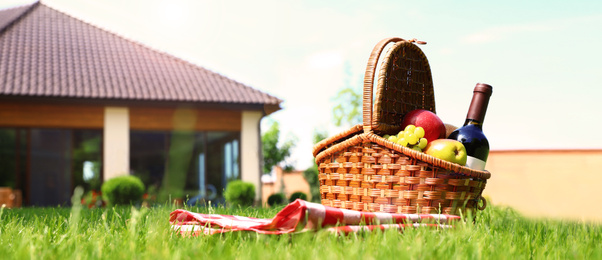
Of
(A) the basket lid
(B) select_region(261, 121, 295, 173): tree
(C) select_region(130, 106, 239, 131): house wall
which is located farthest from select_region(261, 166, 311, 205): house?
(A) the basket lid

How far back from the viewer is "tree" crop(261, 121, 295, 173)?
2891cm

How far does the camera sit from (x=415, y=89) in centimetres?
340

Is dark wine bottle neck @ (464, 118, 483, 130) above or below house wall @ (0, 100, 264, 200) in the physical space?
below

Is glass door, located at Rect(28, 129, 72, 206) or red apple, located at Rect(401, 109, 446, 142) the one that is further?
glass door, located at Rect(28, 129, 72, 206)

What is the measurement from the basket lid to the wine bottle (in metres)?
0.38

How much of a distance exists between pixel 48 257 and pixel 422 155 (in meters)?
1.81

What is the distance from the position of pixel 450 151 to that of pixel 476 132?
0.38 metres

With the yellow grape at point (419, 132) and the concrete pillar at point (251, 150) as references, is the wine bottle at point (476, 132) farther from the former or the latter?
the concrete pillar at point (251, 150)

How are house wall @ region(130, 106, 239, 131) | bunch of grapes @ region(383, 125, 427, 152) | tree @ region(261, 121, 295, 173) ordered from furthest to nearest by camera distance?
tree @ region(261, 121, 295, 173) → house wall @ region(130, 106, 239, 131) → bunch of grapes @ region(383, 125, 427, 152)

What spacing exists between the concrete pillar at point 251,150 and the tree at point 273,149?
14.4 meters

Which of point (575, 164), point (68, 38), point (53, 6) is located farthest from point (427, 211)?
point (53, 6)

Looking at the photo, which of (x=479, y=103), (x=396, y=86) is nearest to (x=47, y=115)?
(x=396, y=86)

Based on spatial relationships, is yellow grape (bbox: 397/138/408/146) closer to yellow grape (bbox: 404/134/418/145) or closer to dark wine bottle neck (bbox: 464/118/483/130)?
yellow grape (bbox: 404/134/418/145)

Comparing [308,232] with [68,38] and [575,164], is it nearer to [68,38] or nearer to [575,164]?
[575,164]
